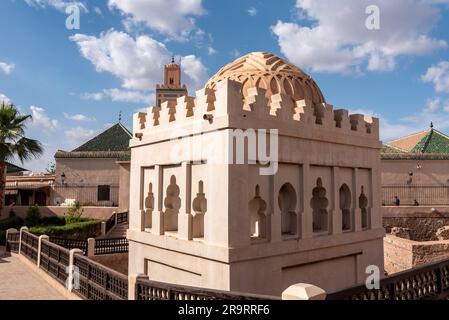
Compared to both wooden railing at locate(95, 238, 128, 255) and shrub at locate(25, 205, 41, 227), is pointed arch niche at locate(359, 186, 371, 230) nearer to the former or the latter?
wooden railing at locate(95, 238, 128, 255)

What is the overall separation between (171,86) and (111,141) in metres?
29.0

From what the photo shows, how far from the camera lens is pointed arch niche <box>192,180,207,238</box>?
6676 mm

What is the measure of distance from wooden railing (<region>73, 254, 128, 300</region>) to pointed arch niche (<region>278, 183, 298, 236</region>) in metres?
3.24

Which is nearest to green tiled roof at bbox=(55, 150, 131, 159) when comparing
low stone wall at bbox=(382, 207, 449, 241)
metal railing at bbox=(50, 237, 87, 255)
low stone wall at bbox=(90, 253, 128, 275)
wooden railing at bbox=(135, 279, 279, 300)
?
metal railing at bbox=(50, 237, 87, 255)

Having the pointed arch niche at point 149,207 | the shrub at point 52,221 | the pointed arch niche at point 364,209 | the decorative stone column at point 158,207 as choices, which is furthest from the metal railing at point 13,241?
the pointed arch niche at point 364,209

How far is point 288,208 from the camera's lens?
7.19m

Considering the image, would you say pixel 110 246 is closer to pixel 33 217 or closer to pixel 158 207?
pixel 33 217

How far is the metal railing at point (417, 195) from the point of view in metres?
24.4

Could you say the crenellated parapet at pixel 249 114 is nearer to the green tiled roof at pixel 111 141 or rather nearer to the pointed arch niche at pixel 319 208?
the pointed arch niche at pixel 319 208

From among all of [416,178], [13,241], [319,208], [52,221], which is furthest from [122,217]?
[416,178]
